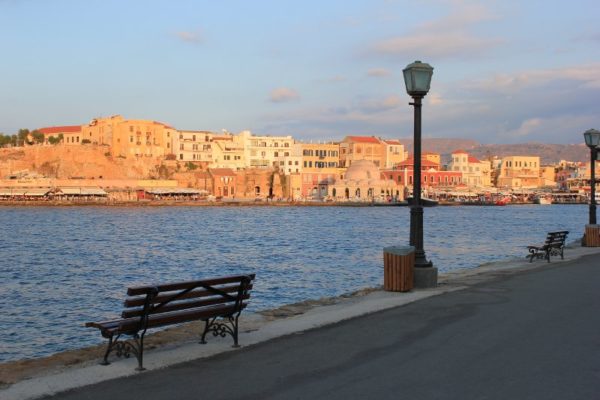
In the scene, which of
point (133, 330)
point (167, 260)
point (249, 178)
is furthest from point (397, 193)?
point (133, 330)

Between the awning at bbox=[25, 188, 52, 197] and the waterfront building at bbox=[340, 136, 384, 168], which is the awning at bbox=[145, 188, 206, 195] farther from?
the waterfront building at bbox=[340, 136, 384, 168]

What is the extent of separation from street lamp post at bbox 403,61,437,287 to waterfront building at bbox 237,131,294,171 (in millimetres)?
132779

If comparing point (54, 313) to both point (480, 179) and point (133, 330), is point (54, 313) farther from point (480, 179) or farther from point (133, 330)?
point (480, 179)

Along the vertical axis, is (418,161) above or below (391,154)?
below

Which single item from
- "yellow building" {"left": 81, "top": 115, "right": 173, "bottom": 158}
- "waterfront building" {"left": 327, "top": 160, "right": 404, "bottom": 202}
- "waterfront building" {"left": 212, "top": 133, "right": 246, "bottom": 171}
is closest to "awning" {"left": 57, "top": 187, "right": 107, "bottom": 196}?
"yellow building" {"left": 81, "top": 115, "right": 173, "bottom": 158}

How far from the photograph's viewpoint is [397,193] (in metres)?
141

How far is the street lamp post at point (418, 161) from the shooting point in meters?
14.2

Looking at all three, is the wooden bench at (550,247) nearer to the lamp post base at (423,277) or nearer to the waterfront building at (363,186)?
the lamp post base at (423,277)

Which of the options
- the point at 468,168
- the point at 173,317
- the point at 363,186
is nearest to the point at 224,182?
the point at 363,186

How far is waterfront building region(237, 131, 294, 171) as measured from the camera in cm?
14762

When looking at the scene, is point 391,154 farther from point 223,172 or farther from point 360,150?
point 223,172

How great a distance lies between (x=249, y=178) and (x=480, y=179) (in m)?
63.3

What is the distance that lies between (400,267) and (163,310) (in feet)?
21.4

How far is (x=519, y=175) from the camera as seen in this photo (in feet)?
641
